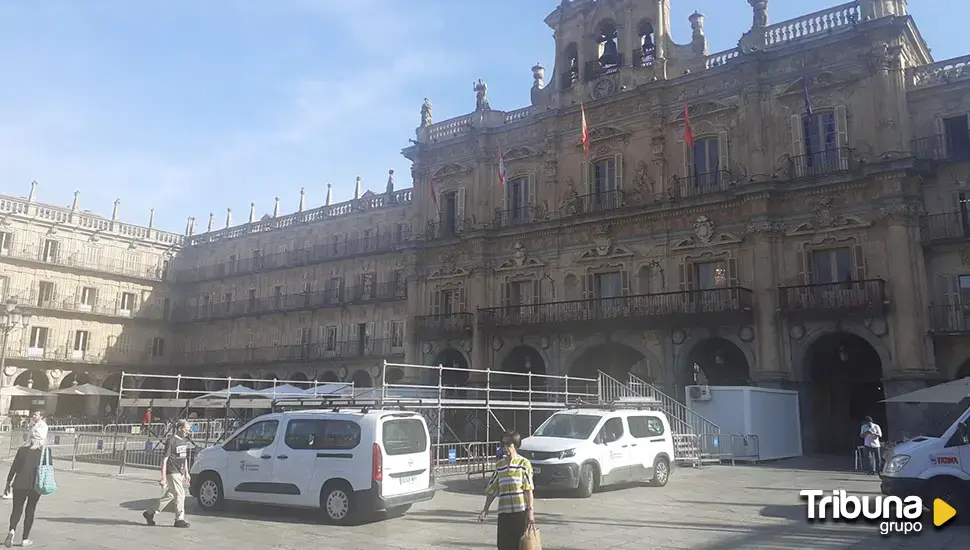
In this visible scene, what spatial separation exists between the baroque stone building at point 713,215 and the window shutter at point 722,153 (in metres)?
0.08

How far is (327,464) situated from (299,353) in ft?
114

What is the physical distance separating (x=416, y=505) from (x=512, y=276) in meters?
20.2

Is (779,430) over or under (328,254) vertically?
under

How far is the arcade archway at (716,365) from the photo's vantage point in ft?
90.8

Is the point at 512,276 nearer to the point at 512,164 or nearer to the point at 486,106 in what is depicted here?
the point at 512,164

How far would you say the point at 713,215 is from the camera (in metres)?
27.7

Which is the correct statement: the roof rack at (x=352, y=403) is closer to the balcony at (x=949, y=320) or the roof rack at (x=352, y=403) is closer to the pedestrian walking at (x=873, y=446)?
the pedestrian walking at (x=873, y=446)

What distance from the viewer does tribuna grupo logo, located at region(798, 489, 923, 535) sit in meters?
10.8

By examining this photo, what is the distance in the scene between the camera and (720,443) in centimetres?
2278

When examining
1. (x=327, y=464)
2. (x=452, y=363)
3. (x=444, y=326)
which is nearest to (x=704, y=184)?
(x=444, y=326)

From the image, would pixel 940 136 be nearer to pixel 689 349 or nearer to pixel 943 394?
pixel 943 394

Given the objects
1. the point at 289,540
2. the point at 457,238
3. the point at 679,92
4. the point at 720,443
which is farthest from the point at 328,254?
the point at 289,540

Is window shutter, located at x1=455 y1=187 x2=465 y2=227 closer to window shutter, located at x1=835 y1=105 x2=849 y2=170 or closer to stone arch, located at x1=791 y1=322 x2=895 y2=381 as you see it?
stone arch, located at x1=791 y1=322 x2=895 y2=381

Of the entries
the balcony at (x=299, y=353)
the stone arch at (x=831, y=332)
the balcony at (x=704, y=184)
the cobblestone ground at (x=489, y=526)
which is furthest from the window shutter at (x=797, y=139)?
the balcony at (x=299, y=353)
